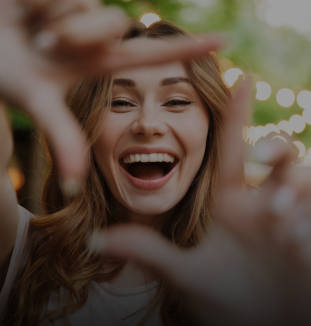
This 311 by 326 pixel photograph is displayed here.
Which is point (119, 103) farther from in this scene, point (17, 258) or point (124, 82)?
point (17, 258)

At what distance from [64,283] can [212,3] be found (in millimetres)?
3240

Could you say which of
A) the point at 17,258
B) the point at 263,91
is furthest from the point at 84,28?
the point at 263,91

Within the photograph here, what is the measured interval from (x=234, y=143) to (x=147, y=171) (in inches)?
39.1

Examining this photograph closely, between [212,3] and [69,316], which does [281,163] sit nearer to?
[69,316]

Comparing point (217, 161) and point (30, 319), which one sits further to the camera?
point (217, 161)

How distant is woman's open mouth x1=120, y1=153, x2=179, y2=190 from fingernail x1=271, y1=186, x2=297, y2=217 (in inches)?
30.5

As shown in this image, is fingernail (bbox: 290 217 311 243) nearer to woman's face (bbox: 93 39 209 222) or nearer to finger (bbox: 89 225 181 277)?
finger (bbox: 89 225 181 277)

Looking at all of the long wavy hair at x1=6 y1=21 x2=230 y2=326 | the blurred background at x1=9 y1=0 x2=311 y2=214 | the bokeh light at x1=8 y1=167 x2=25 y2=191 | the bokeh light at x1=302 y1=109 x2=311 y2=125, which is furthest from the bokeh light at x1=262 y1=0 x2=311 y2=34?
the bokeh light at x1=8 y1=167 x2=25 y2=191

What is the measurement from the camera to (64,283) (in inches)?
53.8

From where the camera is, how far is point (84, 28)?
56cm

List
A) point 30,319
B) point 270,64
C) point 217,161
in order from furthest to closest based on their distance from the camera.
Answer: point 270,64 → point 217,161 → point 30,319

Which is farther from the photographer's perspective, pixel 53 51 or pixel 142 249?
pixel 142 249

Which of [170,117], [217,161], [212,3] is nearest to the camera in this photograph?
[170,117]

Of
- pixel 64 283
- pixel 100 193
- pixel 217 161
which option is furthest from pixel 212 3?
pixel 64 283
